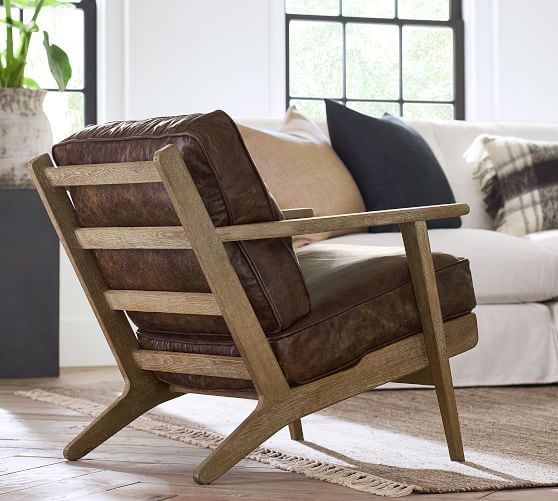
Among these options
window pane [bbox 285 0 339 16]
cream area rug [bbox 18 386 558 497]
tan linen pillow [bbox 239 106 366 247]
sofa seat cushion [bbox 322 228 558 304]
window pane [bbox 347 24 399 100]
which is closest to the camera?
cream area rug [bbox 18 386 558 497]

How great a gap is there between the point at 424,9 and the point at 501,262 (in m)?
2.39

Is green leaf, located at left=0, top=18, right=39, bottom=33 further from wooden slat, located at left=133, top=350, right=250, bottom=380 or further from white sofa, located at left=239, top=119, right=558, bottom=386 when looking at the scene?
wooden slat, located at left=133, top=350, right=250, bottom=380

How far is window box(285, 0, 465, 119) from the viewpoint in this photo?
517 centimetres

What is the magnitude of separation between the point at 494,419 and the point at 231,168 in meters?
1.26

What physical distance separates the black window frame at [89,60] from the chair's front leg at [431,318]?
113 inches

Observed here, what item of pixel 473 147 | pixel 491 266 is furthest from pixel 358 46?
pixel 491 266

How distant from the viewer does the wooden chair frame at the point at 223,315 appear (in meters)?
1.94

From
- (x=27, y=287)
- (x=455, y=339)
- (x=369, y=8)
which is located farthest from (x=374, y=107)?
(x=455, y=339)

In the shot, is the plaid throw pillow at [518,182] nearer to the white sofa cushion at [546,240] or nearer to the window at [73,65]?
the white sofa cushion at [546,240]

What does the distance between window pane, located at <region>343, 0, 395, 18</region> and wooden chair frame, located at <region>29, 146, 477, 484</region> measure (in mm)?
3166

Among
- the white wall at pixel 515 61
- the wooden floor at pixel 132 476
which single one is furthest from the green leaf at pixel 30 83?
the white wall at pixel 515 61

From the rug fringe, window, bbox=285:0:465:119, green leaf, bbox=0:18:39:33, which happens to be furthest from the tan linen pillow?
window, bbox=285:0:465:119

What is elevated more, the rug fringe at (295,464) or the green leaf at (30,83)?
the green leaf at (30,83)

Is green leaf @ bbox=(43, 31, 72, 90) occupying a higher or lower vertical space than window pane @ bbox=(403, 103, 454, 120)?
higher
